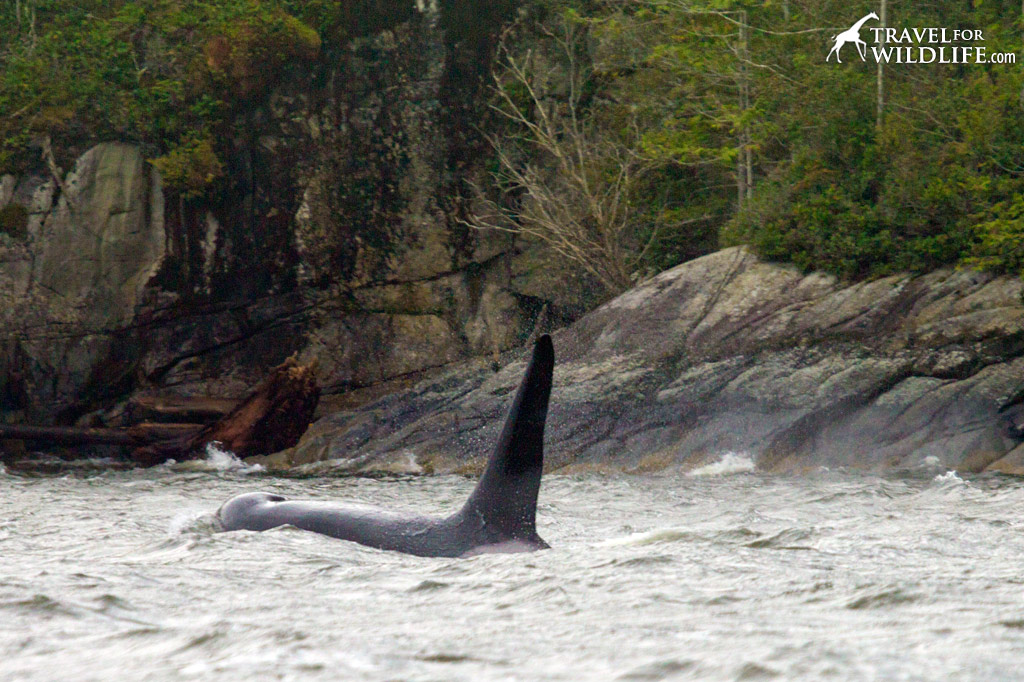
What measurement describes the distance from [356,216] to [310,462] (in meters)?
7.35

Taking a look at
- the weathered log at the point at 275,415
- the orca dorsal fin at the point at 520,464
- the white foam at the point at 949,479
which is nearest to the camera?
the orca dorsal fin at the point at 520,464

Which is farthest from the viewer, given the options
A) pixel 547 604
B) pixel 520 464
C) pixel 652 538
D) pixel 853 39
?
pixel 853 39

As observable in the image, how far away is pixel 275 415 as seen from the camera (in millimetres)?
17562

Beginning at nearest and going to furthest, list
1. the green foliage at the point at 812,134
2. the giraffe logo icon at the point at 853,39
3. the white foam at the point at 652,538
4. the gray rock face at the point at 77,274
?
the white foam at the point at 652,538, the green foliage at the point at 812,134, the giraffe logo icon at the point at 853,39, the gray rock face at the point at 77,274

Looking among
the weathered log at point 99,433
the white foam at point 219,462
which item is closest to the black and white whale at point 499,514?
the white foam at point 219,462

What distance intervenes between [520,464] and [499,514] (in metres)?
0.32

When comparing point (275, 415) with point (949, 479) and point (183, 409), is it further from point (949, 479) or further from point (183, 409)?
point (949, 479)

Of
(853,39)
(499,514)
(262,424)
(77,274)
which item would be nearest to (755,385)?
(853,39)

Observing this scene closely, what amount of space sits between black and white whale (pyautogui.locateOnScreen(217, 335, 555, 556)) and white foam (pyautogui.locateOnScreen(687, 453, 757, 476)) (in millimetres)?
7434

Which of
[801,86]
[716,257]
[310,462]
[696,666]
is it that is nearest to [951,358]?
[716,257]

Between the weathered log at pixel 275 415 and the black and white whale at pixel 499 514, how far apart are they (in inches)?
441

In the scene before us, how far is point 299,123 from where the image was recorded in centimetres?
2259

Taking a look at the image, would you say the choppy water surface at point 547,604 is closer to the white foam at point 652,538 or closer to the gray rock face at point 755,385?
the white foam at point 652,538

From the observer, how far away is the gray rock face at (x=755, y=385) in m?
13.2
